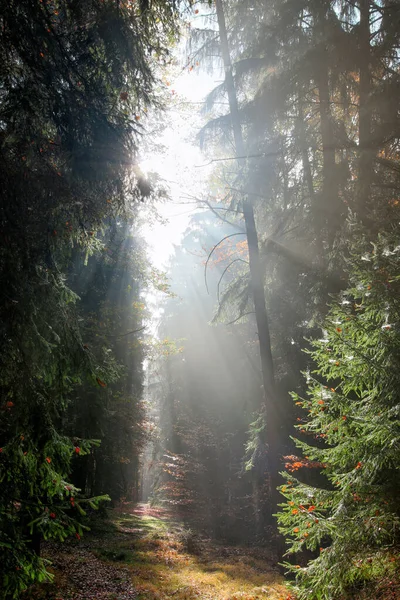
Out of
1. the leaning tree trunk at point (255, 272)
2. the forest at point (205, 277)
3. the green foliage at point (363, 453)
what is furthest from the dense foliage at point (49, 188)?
the leaning tree trunk at point (255, 272)

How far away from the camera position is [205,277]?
25.7ft

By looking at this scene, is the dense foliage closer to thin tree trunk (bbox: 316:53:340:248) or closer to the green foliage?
the green foliage

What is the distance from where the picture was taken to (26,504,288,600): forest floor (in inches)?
261

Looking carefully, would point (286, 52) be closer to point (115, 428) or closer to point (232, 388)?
point (115, 428)

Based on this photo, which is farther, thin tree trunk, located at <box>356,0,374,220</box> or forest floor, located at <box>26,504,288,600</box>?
thin tree trunk, located at <box>356,0,374,220</box>

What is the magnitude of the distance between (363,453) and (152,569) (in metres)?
6.98

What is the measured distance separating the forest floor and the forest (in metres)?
0.09

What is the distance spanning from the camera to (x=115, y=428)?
11609 millimetres

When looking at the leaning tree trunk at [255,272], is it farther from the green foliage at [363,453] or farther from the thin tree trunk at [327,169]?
the green foliage at [363,453]

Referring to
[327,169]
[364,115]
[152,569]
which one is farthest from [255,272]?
[152,569]

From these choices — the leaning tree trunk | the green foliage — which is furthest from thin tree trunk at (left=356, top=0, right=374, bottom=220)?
the green foliage

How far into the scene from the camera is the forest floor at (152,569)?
6.62 m

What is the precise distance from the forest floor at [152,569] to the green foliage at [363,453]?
334 centimetres

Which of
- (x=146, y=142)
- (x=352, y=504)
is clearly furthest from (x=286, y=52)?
(x=352, y=504)
